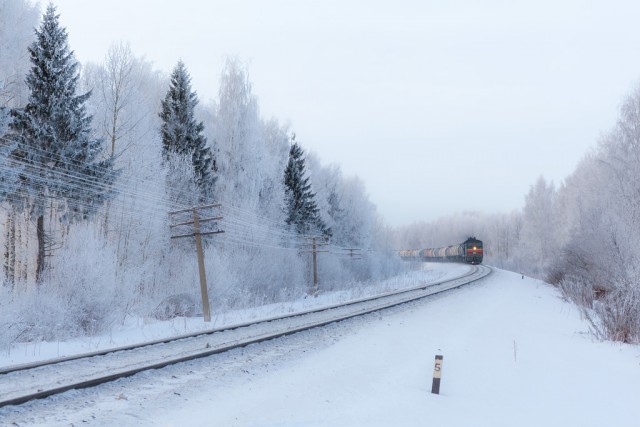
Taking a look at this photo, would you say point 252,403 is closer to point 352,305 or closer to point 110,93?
point 352,305

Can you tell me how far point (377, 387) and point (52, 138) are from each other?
16.3 metres

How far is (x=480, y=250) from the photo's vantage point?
62688mm

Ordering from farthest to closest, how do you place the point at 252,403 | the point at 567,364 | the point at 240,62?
the point at 240,62, the point at 567,364, the point at 252,403

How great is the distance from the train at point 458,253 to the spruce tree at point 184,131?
1790 inches

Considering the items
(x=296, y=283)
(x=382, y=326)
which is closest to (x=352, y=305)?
(x=382, y=326)

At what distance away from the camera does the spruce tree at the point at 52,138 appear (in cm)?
1727

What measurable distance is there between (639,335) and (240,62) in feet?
88.8

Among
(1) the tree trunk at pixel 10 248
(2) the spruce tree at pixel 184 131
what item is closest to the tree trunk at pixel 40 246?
(1) the tree trunk at pixel 10 248

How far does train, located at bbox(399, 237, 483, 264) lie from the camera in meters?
62.2

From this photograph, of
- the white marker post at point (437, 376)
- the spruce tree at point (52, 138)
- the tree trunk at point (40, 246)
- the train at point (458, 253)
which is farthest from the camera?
the train at point (458, 253)

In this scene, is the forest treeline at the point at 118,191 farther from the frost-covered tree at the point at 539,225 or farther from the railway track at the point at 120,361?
the frost-covered tree at the point at 539,225

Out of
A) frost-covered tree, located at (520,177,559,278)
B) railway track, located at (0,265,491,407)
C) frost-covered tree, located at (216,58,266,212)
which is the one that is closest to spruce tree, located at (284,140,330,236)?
frost-covered tree, located at (216,58,266,212)

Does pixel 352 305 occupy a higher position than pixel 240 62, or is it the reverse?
pixel 240 62

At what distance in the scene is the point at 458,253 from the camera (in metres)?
69.3
